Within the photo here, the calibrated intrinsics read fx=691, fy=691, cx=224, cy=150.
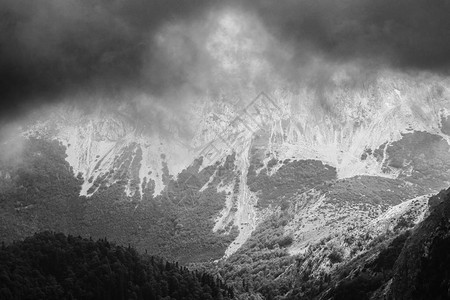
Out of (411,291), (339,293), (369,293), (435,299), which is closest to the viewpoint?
(435,299)

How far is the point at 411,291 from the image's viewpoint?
119 metres

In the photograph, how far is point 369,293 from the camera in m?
175

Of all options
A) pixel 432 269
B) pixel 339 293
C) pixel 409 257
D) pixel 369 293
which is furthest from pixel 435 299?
pixel 339 293

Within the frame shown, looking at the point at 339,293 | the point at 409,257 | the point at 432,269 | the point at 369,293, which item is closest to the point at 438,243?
the point at 432,269

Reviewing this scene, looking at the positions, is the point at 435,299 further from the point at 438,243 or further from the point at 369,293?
the point at 369,293

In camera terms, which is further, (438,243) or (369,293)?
(369,293)

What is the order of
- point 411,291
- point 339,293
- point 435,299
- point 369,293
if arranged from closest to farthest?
point 435,299 < point 411,291 < point 369,293 < point 339,293

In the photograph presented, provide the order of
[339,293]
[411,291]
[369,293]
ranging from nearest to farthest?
1. [411,291]
2. [369,293]
3. [339,293]

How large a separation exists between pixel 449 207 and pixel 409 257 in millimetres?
13583

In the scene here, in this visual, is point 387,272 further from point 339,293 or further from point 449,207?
point 449,207

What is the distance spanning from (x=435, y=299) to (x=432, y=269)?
5392 millimetres

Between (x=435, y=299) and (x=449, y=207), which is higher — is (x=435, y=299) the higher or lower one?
the lower one

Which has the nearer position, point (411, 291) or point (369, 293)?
point (411, 291)

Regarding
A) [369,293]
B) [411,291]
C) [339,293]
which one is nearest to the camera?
[411,291]
